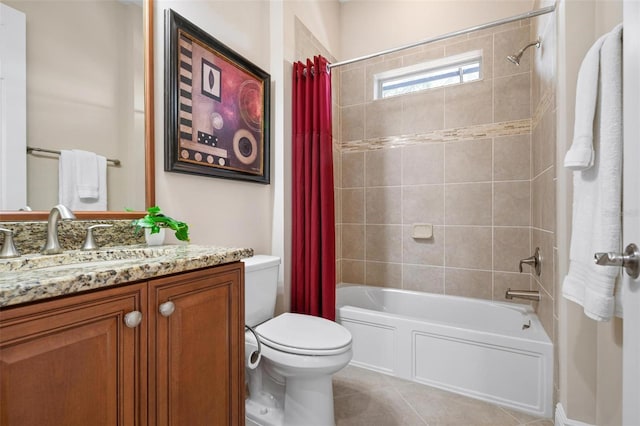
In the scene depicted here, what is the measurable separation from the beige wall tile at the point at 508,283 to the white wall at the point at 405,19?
1.99 meters

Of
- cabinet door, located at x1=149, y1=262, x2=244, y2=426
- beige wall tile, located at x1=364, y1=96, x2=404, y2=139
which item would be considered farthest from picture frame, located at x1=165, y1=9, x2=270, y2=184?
beige wall tile, located at x1=364, y1=96, x2=404, y2=139

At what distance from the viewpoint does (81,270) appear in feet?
2.22

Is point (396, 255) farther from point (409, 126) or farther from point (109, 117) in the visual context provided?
point (109, 117)

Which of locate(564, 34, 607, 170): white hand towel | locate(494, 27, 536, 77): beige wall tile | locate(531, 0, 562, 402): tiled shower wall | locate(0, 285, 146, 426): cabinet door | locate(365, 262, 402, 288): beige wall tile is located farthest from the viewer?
locate(365, 262, 402, 288): beige wall tile

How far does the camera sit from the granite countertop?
55 centimetres

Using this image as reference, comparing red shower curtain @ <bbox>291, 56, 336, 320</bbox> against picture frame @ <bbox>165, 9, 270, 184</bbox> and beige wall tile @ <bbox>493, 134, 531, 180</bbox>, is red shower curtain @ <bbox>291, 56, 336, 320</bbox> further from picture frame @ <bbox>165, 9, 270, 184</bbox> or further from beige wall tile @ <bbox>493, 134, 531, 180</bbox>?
beige wall tile @ <bbox>493, 134, 531, 180</bbox>

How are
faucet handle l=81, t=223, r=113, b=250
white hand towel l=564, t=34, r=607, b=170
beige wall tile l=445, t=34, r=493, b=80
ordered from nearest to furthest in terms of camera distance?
white hand towel l=564, t=34, r=607, b=170 → faucet handle l=81, t=223, r=113, b=250 → beige wall tile l=445, t=34, r=493, b=80

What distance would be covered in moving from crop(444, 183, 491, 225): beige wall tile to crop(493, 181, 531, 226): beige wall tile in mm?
53

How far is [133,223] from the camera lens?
1.23m

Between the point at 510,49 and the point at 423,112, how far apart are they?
73 cm

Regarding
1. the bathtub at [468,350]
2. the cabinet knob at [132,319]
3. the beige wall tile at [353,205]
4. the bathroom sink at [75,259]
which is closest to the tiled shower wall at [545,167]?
the bathtub at [468,350]

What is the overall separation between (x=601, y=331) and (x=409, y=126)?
1.88 meters

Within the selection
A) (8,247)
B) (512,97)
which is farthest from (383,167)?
(8,247)

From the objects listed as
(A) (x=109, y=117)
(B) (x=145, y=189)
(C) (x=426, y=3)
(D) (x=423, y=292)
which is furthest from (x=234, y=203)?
(C) (x=426, y=3)
